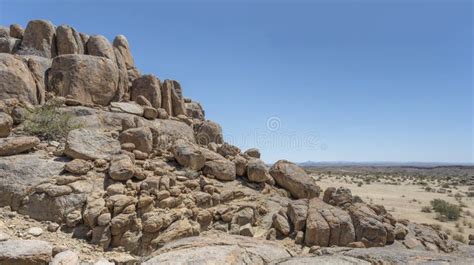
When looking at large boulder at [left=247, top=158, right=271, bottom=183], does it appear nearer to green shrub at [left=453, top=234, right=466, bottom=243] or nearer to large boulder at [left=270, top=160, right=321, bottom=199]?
large boulder at [left=270, top=160, right=321, bottom=199]

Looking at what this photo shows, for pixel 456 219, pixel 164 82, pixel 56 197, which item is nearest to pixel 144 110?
pixel 164 82

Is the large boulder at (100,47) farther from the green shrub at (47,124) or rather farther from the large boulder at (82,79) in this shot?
the green shrub at (47,124)

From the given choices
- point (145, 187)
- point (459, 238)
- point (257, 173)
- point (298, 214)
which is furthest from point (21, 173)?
point (459, 238)

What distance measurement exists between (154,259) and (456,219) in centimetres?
2243

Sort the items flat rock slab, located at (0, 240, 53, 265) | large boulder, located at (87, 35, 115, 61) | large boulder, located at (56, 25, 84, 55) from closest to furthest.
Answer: flat rock slab, located at (0, 240, 53, 265) → large boulder, located at (56, 25, 84, 55) → large boulder, located at (87, 35, 115, 61)

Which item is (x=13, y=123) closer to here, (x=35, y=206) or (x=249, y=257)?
(x=35, y=206)

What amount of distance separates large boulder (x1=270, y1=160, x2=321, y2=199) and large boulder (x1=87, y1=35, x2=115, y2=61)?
33.6 feet

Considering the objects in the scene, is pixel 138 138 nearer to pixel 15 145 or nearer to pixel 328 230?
pixel 15 145

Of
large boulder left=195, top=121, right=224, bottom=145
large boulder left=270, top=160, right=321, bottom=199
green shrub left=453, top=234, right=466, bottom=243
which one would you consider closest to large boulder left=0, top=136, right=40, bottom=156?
large boulder left=195, top=121, right=224, bottom=145

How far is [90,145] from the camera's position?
942 cm

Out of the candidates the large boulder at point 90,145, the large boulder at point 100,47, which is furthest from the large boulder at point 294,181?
the large boulder at point 100,47

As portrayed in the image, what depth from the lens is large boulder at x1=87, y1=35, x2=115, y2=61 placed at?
52.0 ft

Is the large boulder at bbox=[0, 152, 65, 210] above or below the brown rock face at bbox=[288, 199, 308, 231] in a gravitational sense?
above

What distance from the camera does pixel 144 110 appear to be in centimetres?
1306
